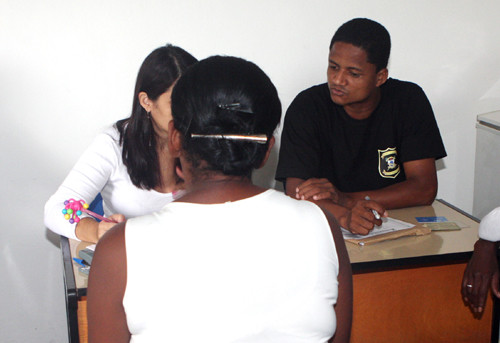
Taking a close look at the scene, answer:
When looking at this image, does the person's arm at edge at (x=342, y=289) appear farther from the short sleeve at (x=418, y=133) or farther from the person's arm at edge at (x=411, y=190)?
the short sleeve at (x=418, y=133)

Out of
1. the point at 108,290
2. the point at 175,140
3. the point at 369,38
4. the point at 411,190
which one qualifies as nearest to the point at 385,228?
the point at 411,190

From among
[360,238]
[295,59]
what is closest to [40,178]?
[295,59]

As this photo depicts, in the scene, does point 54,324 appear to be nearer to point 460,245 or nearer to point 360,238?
point 360,238

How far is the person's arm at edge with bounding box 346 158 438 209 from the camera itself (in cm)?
229

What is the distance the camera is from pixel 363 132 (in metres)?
2.46

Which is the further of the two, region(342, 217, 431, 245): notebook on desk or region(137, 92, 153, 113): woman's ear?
region(137, 92, 153, 113): woman's ear

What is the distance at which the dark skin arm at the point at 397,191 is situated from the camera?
2.19 meters

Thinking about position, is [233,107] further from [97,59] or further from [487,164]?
[487,164]

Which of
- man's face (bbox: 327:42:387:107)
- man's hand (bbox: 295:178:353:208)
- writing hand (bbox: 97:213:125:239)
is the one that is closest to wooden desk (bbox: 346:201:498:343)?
man's hand (bbox: 295:178:353:208)

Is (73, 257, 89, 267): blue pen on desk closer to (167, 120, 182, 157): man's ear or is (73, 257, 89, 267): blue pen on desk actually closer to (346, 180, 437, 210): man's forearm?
(167, 120, 182, 157): man's ear

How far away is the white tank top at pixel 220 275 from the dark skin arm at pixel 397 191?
111 cm

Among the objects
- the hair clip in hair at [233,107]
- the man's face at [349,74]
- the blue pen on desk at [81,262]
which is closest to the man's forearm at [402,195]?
the man's face at [349,74]

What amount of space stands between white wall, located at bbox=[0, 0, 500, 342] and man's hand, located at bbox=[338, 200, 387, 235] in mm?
1032

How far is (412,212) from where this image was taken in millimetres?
2289
